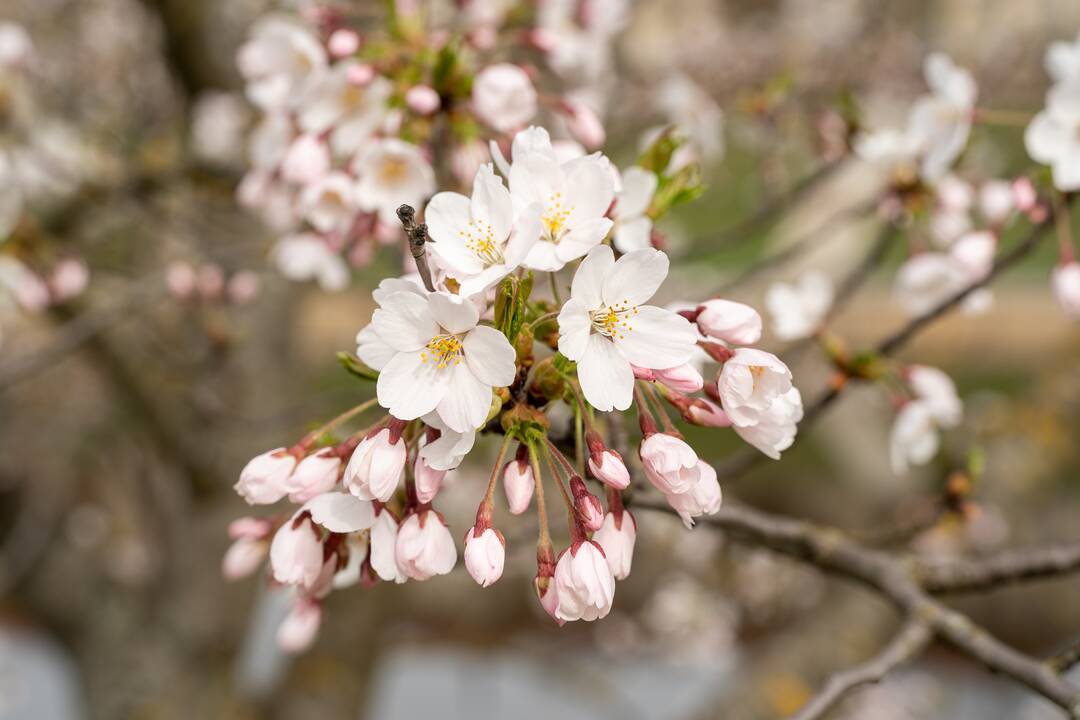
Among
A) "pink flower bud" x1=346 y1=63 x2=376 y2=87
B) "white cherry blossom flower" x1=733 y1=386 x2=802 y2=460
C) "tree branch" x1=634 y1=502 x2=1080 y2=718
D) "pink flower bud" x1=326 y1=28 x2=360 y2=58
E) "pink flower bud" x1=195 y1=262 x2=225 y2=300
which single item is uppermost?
"pink flower bud" x1=326 y1=28 x2=360 y2=58

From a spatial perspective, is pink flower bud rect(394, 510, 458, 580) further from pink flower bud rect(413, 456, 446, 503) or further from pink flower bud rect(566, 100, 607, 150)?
pink flower bud rect(566, 100, 607, 150)

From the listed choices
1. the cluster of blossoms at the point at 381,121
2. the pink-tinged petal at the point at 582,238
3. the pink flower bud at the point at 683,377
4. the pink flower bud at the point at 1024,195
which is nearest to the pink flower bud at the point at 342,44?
the cluster of blossoms at the point at 381,121

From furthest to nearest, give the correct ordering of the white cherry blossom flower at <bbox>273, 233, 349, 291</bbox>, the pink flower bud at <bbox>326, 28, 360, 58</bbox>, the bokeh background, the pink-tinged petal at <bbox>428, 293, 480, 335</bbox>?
the bokeh background
the white cherry blossom flower at <bbox>273, 233, 349, 291</bbox>
the pink flower bud at <bbox>326, 28, 360, 58</bbox>
the pink-tinged petal at <bbox>428, 293, 480, 335</bbox>

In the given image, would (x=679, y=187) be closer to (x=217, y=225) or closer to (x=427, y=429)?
(x=427, y=429)

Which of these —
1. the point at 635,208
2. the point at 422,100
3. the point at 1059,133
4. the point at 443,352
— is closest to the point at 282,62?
the point at 422,100

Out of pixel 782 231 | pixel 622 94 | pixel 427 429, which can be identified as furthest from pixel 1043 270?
pixel 427 429

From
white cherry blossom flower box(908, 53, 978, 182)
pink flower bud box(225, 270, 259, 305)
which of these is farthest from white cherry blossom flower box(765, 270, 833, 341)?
pink flower bud box(225, 270, 259, 305)

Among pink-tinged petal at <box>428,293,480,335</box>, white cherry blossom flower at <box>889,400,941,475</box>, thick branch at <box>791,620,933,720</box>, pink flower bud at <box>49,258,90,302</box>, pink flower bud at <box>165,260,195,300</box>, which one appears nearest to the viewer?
pink-tinged petal at <box>428,293,480,335</box>
